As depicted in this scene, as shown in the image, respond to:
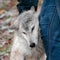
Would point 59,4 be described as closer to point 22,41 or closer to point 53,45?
point 53,45

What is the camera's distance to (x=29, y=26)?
8.99ft

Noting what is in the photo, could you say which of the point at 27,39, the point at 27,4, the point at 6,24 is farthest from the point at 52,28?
the point at 6,24

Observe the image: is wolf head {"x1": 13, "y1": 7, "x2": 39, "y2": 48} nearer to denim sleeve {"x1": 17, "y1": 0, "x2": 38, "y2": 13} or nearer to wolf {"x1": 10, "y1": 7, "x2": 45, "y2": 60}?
wolf {"x1": 10, "y1": 7, "x2": 45, "y2": 60}

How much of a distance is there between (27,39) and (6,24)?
1769 mm

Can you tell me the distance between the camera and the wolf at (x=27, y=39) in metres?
2.63

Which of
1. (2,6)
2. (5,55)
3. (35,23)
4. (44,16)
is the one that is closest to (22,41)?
(35,23)

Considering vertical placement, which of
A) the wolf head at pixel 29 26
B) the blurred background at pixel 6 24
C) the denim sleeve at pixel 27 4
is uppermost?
the denim sleeve at pixel 27 4

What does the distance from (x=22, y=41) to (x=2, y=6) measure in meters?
2.46

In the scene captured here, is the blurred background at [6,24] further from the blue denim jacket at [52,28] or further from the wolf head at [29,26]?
the blue denim jacket at [52,28]

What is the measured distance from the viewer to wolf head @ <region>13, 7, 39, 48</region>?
2.59 m

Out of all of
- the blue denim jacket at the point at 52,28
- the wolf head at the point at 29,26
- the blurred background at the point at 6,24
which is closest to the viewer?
the blue denim jacket at the point at 52,28

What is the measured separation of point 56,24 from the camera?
1604 mm

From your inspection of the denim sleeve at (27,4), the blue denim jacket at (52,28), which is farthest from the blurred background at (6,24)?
the blue denim jacket at (52,28)

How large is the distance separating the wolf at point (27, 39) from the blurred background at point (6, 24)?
0.31 m
